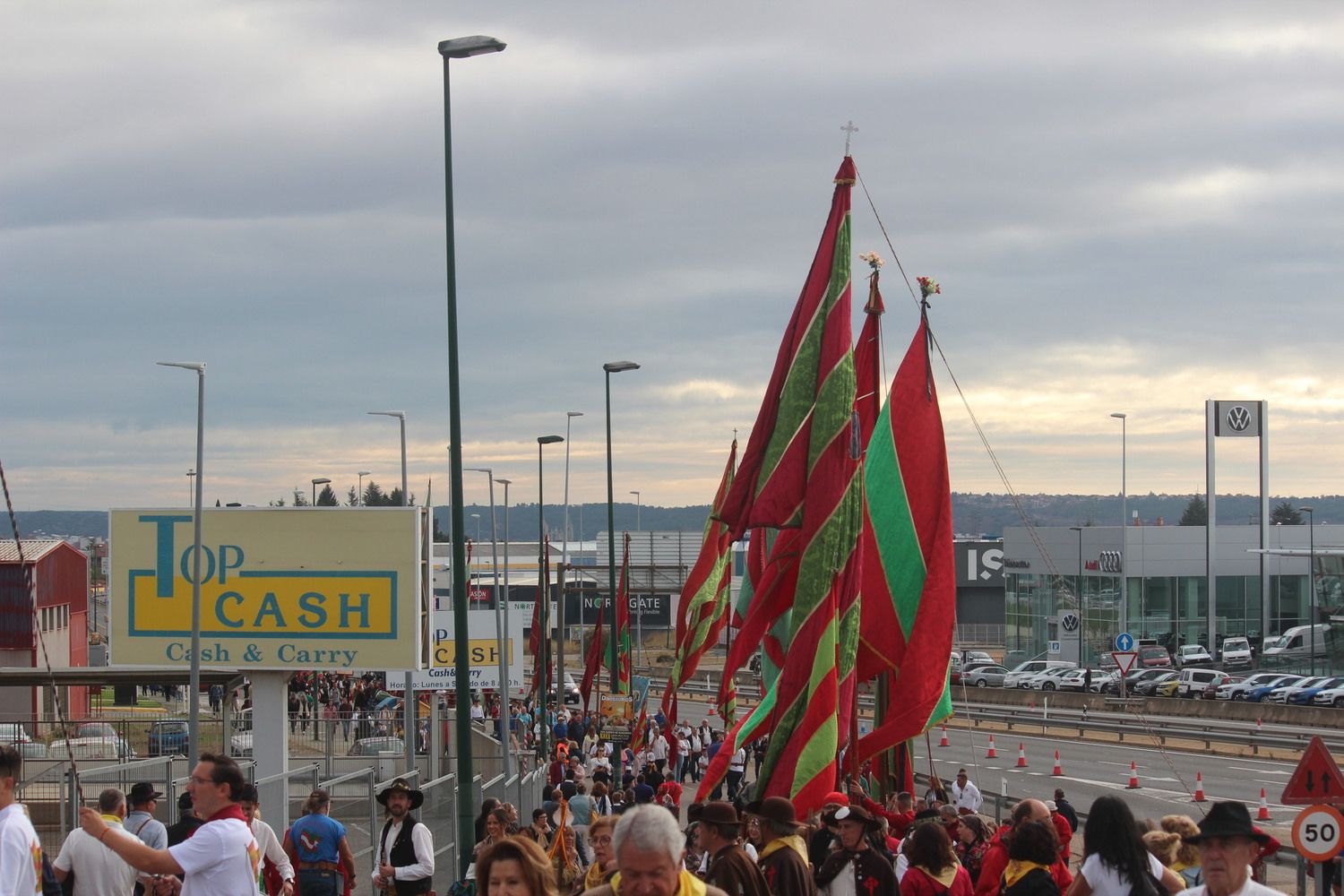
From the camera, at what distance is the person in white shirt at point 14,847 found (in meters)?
6.52

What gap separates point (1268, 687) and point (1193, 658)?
12189 millimetres

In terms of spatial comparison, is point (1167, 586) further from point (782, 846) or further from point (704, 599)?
point (782, 846)

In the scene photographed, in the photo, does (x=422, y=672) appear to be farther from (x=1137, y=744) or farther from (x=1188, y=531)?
(x=1188, y=531)

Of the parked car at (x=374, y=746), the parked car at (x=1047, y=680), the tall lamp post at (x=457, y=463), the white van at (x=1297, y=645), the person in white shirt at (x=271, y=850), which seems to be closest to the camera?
the person in white shirt at (x=271, y=850)

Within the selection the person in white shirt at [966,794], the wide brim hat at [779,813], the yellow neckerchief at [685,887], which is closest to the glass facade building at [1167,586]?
the person in white shirt at [966,794]

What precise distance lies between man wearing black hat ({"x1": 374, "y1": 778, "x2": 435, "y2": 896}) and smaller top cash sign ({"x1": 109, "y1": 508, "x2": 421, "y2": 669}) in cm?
1695

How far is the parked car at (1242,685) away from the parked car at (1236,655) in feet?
38.2

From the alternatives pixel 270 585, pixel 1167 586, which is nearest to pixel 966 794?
pixel 270 585

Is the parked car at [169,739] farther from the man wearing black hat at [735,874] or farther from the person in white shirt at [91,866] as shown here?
the man wearing black hat at [735,874]

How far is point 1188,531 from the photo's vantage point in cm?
7712

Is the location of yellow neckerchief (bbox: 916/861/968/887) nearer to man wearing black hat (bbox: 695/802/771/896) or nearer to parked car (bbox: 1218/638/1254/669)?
man wearing black hat (bbox: 695/802/771/896)

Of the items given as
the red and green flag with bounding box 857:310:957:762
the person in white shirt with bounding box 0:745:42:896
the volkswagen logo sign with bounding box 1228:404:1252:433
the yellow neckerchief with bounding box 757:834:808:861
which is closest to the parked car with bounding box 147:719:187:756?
the red and green flag with bounding box 857:310:957:762

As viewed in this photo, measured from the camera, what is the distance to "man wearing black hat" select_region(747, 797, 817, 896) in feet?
25.3

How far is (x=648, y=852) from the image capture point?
196 inches
